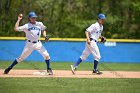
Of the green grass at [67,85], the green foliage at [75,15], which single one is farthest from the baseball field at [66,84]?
the green foliage at [75,15]

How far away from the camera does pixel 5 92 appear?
9.12 m

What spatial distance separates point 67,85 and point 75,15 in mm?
20005

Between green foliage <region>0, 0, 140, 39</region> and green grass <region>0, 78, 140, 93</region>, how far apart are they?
47.5 ft

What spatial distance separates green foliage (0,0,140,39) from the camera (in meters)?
27.0

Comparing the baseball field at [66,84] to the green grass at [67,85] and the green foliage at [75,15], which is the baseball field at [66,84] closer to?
the green grass at [67,85]

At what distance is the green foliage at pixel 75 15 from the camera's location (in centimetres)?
2702

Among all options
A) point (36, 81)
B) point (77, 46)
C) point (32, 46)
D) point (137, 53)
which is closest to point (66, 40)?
point (77, 46)

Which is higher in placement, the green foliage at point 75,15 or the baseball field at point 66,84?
the baseball field at point 66,84

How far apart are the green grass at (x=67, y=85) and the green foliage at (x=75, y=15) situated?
14.5m

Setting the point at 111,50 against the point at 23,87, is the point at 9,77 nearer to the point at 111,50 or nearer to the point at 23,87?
the point at 23,87

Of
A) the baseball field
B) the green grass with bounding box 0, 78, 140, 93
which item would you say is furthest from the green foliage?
the green grass with bounding box 0, 78, 140, 93

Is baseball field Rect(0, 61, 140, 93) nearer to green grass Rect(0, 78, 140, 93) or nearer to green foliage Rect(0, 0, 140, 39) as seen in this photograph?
green grass Rect(0, 78, 140, 93)

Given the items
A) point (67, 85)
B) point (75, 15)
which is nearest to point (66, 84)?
point (67, 85)

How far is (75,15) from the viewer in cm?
3020
